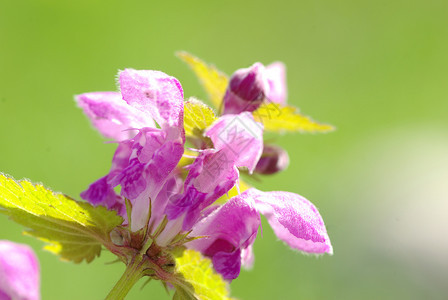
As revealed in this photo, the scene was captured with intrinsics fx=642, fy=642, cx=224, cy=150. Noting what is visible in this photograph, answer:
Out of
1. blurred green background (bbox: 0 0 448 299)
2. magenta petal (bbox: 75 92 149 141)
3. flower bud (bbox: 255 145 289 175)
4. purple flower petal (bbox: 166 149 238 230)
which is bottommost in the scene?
blurred green background (bbox: 0 0 448 299)

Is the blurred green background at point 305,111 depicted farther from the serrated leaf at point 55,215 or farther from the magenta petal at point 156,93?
the magenta petal at point 156,93

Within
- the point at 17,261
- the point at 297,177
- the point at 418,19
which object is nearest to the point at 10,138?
the point at 297,177

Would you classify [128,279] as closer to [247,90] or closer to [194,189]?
[194,189]

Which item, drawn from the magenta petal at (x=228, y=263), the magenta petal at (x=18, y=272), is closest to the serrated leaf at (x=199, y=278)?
the magenta petal at (x=228, y=263)

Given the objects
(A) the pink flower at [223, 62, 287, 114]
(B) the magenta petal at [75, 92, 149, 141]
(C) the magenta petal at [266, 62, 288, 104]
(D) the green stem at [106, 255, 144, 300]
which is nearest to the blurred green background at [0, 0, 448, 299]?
(C) the magenta petal at [266, 62, 288, 104]

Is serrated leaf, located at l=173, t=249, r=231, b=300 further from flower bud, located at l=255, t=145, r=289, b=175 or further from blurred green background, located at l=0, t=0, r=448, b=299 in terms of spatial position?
blurred green background, located at l=0, t=0, r=448, b=299

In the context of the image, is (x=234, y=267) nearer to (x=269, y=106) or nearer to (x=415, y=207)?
(x=269, y=106)

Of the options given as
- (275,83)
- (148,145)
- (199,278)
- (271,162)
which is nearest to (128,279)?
(199,278)
